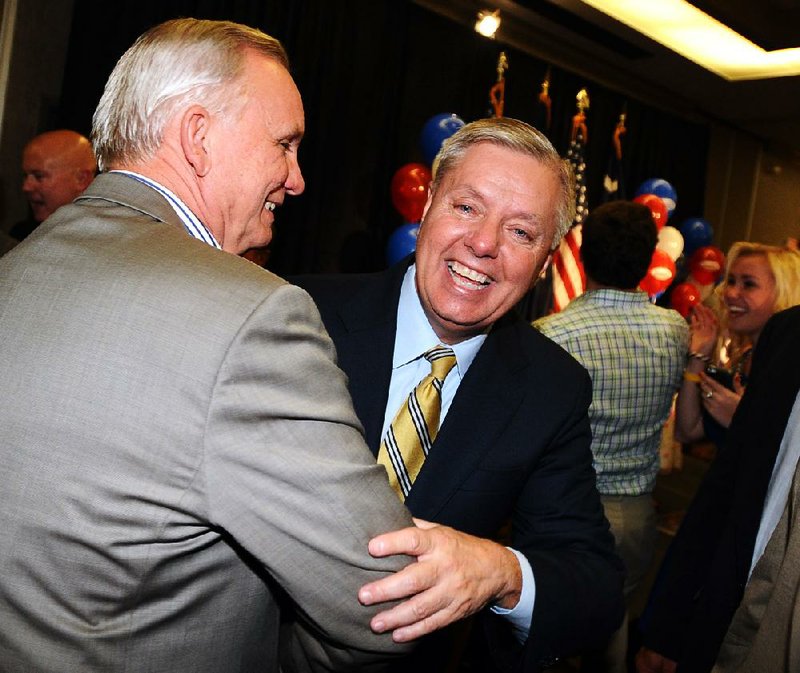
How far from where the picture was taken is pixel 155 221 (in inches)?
36.9

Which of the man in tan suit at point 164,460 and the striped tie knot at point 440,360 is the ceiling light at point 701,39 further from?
the man in tan suit at point 164,460

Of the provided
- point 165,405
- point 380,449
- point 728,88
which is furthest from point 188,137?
point 728,88

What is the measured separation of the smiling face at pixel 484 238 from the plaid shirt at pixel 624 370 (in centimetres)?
123

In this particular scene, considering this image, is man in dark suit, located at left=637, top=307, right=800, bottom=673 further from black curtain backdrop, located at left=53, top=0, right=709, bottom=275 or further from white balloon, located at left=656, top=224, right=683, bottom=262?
white balloon, located at left=656, top=224, right=683, bottom=262

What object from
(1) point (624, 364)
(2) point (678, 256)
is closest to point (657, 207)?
(2) point (678, 256)

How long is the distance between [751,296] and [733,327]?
17cm

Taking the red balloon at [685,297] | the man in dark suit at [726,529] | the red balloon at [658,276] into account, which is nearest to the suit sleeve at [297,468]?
the man in dark suit at [726,529]

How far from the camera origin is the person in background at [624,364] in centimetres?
276

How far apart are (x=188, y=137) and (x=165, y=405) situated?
46cm

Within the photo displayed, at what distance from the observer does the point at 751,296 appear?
10.9 feet

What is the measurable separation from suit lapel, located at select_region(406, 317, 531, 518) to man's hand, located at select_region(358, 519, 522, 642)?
211mm

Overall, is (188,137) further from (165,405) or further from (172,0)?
(172,0)

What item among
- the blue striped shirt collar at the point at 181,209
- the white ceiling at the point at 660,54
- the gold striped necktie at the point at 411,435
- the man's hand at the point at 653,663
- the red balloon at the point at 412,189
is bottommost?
the man's hand at the point at 653,663

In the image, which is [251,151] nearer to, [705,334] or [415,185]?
[705,334]
